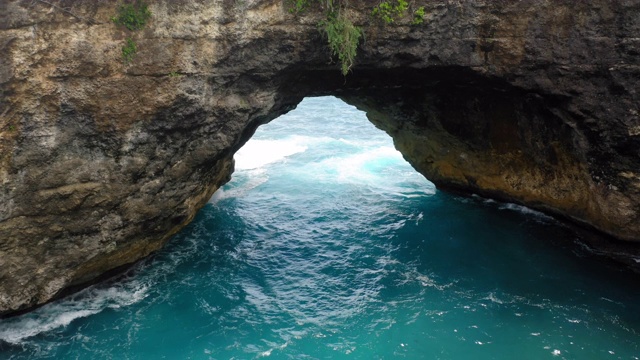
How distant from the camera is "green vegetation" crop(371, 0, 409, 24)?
466 inches

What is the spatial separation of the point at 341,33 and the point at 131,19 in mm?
4898

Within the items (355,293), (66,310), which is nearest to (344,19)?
(355,293)

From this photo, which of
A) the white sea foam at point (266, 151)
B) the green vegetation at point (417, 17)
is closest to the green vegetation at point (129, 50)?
the green vegetation at point (417, 17)

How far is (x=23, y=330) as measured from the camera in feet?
38.7

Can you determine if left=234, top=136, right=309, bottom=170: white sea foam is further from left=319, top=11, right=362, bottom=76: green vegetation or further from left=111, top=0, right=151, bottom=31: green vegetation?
left=111, top=0, right=151, bottom=31: green vegetation

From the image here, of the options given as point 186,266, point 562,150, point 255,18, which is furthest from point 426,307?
point 255,18

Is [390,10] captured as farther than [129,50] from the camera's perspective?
Yes

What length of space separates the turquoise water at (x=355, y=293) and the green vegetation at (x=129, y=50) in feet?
21.0

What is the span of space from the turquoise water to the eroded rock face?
4.04ft

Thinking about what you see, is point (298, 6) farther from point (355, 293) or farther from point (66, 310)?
point (66, 310)

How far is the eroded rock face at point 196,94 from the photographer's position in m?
10.3

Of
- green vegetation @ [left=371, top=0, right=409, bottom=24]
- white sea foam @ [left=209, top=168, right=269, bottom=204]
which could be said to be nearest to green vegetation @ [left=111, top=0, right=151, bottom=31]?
green vegetation @ [left=371, top=0, right=409, bottom=24]

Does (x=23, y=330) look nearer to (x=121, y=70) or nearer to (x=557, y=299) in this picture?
(x=121, y=70)

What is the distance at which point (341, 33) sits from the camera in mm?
11828
